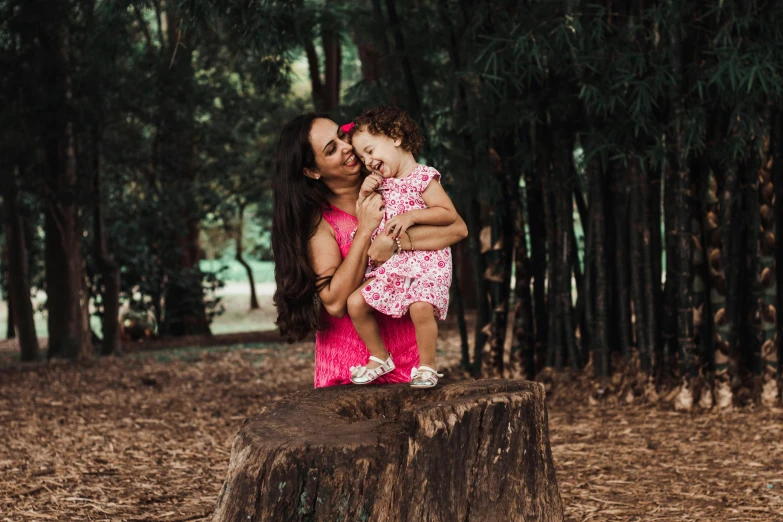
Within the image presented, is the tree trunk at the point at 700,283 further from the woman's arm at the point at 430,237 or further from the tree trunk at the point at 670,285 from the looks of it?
the woman's arm at the point at 430,237

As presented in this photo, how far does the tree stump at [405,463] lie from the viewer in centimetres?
189

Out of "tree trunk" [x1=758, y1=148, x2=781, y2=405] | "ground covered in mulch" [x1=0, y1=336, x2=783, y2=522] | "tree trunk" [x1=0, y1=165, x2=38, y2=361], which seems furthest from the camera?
"tree trunk" [x1=0, y1=165, x2=38, y2=361]

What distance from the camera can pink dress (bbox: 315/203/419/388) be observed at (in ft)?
8.62

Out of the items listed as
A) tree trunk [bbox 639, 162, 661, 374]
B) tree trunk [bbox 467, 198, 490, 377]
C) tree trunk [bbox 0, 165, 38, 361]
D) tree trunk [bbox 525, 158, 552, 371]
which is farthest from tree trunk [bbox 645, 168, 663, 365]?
tree trunk [bbox 0, 165, 38, 361]

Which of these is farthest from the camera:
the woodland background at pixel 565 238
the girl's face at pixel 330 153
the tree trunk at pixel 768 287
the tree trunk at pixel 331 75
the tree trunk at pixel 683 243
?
the tree trunk at pixel 331 75

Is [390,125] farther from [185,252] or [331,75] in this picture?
[185,252]

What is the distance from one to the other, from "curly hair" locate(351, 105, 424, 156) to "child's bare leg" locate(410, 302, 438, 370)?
19.3 inches

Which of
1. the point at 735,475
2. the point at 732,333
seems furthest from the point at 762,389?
the point at 735,475

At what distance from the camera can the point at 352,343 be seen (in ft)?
8.66

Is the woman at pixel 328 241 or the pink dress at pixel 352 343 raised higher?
the woman at pixel 328 241

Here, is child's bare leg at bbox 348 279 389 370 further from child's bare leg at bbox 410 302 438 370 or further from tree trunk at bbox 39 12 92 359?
tree trunk at bbox 39 12 92 359

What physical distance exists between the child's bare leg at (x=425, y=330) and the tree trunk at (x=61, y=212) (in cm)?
623

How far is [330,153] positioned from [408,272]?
1.33 ft

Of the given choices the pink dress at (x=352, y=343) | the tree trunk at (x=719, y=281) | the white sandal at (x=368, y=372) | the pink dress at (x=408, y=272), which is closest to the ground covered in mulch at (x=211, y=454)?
the tree trunk at (x=719, y=281)
